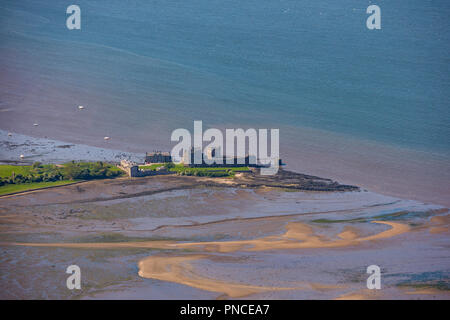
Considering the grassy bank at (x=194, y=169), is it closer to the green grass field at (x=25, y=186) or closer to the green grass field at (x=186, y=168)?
the green grass field at (x=186, y=168)

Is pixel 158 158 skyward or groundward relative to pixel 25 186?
skyward

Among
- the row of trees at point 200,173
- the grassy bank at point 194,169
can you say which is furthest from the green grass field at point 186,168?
the row of trees at point 200,173

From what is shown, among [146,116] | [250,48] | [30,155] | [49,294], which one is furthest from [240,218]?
[250,48]

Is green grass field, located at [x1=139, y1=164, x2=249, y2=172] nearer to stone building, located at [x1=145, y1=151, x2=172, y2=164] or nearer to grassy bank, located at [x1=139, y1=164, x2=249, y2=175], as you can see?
grassy bank, located at [x1=139, y1=164, x2=249, y2=175]

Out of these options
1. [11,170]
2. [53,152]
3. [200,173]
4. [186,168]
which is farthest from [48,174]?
[200,173]

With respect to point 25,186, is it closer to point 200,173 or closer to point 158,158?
point 158,158

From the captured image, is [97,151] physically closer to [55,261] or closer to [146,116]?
[146,116]

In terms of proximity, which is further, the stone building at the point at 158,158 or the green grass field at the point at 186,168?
the stone building at the point at 158,158

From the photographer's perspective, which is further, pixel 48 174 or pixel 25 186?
pixel 48 174
